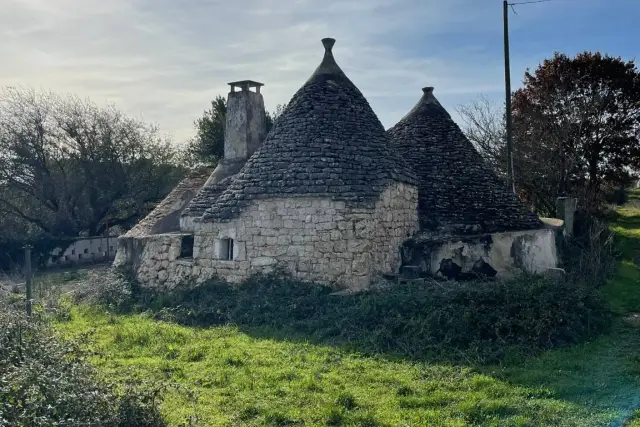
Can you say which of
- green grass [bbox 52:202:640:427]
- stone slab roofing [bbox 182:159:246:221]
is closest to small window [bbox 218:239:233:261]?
stone slab roofing [bbox 182:159:246:221]

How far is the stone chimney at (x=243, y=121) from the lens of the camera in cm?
1485

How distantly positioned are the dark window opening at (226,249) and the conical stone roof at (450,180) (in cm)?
392

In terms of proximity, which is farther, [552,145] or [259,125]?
[552,145]

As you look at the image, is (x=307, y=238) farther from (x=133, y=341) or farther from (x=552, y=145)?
(x=552, y=145)

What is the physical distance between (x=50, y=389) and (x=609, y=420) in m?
4.56

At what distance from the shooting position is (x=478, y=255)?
38.0ft

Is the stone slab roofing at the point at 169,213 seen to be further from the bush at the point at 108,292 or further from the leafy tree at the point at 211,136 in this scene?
the leafy tree at the point at 211,136

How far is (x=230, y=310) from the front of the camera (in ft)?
32.6

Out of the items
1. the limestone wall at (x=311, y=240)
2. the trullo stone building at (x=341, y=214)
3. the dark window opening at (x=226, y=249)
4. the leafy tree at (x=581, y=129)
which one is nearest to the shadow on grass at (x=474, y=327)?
the limestone wall at (x=311, y=240)

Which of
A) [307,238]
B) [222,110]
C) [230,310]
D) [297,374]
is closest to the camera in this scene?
[297,374]

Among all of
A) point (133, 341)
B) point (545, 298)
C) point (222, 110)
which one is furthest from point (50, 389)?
point (222, 110)

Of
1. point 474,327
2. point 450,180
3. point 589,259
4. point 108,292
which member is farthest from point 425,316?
point 108,292

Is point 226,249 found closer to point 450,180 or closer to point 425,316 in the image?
point 425,316

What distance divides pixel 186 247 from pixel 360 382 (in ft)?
22.5
